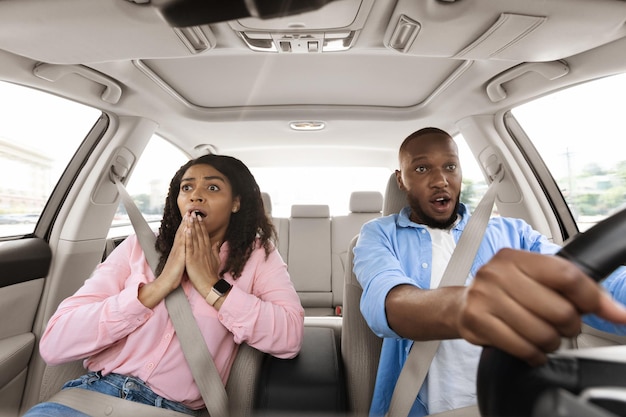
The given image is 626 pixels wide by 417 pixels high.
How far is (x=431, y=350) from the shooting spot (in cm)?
111

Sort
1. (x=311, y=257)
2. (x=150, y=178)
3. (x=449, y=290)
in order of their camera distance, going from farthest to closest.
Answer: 1. (x=311, y=257)
2. (x=150, y=178)
3. (x=449, y=290)

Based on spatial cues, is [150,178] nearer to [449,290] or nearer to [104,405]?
[104,405]

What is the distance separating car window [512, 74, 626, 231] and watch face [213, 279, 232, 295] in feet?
4.47

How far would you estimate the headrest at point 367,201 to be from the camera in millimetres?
3289

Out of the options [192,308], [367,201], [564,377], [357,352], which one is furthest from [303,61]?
[367,201]

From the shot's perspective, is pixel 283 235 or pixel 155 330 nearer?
pixel 155 330

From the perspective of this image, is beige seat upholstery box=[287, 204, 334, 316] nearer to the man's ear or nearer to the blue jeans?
the man's ear

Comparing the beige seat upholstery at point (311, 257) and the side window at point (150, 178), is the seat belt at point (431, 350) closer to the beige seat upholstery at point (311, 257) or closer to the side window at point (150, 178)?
the side window at point (150, 178)

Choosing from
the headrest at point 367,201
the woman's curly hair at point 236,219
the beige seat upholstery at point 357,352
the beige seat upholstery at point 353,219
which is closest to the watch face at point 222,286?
the woman's curly hair at point 236,219

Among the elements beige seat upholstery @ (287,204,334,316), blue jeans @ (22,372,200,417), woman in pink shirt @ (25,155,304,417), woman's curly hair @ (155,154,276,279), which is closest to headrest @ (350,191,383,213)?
beige seat upholstery @ (287,204,334,316)

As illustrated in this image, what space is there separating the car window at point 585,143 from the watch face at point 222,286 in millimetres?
1362

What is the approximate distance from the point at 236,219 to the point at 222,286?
34 cm

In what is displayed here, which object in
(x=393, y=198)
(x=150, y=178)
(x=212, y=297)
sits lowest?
(x=212, y=297)

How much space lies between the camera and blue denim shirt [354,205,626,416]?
1012 mm
